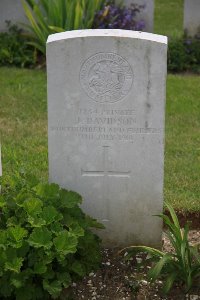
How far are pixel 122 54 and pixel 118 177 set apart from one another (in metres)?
0.79

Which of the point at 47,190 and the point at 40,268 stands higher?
the point at 47,190

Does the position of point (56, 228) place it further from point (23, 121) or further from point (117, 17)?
point (117, 17)

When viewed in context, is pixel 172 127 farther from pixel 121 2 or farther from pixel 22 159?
pixel 121 2

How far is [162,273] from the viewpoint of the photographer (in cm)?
415

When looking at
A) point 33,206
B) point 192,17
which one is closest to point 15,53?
point 192,17

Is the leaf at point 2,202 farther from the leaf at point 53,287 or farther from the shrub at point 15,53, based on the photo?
the shrub at point 15,53

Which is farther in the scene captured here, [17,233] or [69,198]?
[69,198]

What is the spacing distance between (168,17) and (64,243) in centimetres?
1053

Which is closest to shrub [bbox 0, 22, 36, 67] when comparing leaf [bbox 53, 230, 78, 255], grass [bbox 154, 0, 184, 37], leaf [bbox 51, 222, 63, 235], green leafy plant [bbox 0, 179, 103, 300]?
grass [bbox 154, 0, 184, 37]

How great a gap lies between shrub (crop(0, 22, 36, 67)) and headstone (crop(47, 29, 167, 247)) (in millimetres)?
4865

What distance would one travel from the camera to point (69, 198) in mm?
4117

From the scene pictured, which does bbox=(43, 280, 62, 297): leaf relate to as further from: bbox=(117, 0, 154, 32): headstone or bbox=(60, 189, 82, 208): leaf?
bbox=(117, 0, 154, 32): headstone

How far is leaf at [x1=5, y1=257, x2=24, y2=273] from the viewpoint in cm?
362

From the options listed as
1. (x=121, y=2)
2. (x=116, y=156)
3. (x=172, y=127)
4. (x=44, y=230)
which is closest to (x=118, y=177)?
(x=116, y=156)
